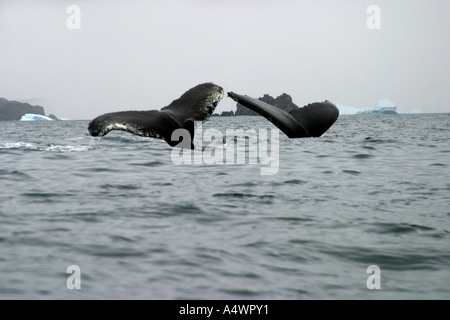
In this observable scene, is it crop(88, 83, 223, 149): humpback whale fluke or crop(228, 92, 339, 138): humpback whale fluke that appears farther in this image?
crop(228, 92, 339, 138): humpback whale fluke

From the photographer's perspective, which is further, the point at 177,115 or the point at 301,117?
the point at 301,117

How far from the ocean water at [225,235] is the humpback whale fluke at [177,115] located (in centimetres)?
116

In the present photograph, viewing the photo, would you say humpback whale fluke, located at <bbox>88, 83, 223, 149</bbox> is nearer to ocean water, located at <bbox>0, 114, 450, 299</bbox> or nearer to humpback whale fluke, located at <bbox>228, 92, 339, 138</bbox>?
humpback whale fluke, located at <bbox>228, 92, 339, 138</bbox>

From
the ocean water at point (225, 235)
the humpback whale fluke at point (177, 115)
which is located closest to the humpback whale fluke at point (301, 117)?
the humpback whale fluke at point (177, 115)

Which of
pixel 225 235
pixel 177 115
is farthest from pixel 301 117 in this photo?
pixel 225 235

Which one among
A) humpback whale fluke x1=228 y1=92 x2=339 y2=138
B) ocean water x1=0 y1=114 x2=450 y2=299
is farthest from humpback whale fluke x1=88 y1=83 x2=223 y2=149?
ocean water x1=0 y1=114 x2=450 y2=299

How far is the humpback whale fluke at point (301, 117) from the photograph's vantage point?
10330 millimetres

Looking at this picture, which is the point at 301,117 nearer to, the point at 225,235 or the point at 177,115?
the point at 177,115

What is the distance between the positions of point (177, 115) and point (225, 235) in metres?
3.94

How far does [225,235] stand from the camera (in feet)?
23.5

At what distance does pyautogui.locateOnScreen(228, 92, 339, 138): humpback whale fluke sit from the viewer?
33.9ft

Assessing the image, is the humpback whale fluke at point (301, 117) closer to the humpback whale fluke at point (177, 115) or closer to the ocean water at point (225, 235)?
the humpback whale fluke at point (177, 115)

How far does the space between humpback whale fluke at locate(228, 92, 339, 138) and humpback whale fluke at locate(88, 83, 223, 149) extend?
0.80 meters
